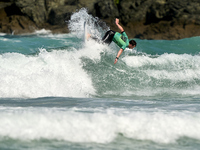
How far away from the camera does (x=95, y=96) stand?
9.48m

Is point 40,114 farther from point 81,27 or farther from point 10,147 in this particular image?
point 81,27

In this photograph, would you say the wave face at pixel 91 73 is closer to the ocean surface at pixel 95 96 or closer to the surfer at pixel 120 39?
the ocean surface at pixel 95 96

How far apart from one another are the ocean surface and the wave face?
0.03 meters

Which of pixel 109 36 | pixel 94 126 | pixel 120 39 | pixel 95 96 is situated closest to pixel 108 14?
pixel 109 36

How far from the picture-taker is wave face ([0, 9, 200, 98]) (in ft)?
30.4

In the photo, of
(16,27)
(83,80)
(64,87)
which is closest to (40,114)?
(64,87)

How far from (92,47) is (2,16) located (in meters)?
14.4

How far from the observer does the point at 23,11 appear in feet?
76.4

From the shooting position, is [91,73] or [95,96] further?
[91,73]

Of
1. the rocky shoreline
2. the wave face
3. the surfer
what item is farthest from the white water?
the rocky shoreline

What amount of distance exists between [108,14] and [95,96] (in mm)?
14786

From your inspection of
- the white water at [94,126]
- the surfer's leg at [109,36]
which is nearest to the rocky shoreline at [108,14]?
the surfer's leg at [109,36]

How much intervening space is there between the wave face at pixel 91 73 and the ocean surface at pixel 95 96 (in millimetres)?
28

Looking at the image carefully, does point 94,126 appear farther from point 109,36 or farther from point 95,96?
point 109,36
